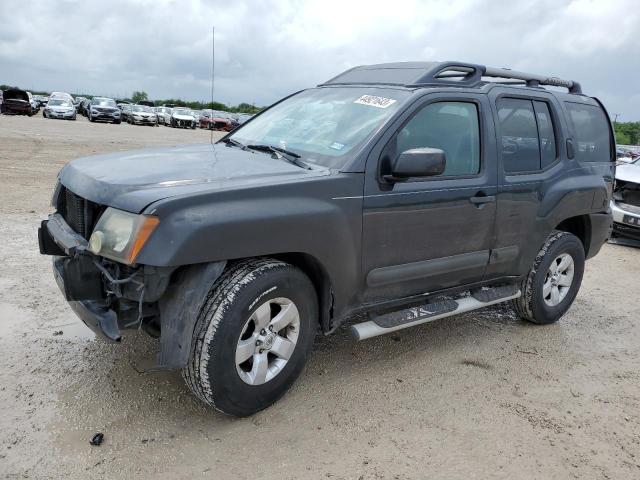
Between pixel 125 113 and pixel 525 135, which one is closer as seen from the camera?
pixel 525 135

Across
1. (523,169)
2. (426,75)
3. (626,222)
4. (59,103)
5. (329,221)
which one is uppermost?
(426,75)

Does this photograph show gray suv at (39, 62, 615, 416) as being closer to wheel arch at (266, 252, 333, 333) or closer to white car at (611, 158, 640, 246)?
wheel arch at (266, 252, 333, 333)

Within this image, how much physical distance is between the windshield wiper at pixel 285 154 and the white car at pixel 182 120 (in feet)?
108

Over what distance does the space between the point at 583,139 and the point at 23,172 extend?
31.7 ft

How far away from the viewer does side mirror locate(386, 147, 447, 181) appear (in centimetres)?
318

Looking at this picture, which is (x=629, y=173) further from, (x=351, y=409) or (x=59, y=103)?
(x=59, y=103)

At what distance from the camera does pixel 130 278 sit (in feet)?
8.80

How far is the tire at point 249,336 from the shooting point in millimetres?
2789

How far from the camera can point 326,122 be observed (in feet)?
12.2

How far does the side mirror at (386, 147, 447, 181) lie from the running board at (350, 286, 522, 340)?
3.03 feet

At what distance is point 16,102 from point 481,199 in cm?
3212

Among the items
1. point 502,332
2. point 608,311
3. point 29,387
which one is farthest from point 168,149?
point 608,311

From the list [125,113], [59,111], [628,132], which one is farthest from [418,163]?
[628,132]

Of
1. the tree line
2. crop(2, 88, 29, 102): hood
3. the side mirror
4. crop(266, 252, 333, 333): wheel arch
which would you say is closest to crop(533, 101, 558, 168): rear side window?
the side mirror
